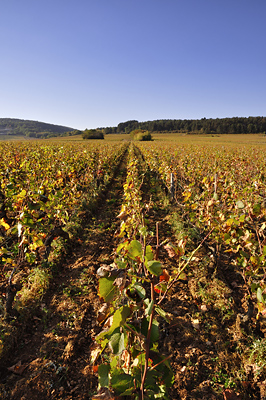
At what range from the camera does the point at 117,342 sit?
2.95ft

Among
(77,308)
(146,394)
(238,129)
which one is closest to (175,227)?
(77,308)

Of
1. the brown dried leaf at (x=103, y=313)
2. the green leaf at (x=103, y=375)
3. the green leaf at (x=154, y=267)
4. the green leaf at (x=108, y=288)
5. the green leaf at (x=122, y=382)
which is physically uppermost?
the green leaf at (x=154, y=267)

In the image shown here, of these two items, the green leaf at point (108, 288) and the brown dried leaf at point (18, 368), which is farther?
the brown dried leaf at point (18, 368)

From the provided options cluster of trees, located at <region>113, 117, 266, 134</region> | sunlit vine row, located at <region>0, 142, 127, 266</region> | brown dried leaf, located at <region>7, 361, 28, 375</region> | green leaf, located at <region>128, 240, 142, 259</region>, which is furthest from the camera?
cluster of trees, located at <region>113, 117, 266, 134</region>

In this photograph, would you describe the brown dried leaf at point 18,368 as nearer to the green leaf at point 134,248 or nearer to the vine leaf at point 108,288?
the vine leaf at point 108,288

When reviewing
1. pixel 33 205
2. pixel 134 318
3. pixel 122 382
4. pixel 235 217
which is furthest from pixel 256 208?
pixel 33 205

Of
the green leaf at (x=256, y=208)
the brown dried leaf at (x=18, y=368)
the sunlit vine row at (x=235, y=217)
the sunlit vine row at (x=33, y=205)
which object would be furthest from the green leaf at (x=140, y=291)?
the brown dried leaf at (x=18, y=368)

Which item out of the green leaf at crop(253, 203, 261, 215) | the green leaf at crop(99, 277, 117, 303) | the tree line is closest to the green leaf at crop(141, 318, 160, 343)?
the green leaf at crop(99, 277, 117, 303)

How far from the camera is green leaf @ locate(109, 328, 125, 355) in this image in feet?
2.89

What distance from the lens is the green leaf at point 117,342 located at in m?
0.88

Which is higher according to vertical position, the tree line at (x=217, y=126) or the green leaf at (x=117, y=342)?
the tree line at (x=217, y=126)

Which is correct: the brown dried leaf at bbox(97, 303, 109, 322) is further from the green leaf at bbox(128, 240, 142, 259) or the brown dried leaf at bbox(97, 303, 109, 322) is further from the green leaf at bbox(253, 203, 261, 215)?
the green leaf at bbox(253, 203, 261, 215)

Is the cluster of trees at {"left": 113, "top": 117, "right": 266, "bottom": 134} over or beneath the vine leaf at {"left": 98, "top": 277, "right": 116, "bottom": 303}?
over

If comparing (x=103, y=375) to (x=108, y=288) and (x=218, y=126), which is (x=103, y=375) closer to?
(x=108, y=288)
